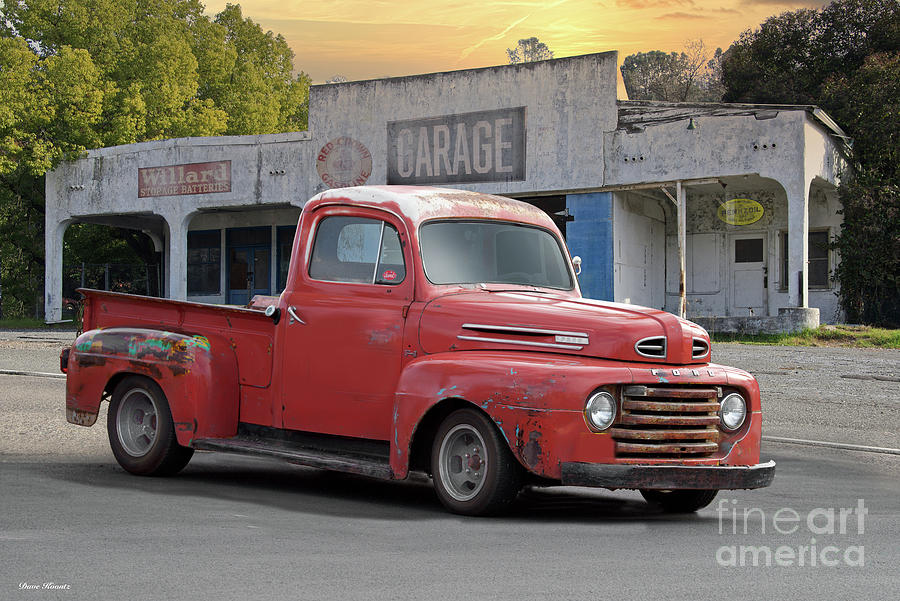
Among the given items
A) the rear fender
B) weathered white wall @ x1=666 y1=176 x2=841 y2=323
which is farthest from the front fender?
weathered white wall @ x1=666 y1=176 x2=841 y2=323

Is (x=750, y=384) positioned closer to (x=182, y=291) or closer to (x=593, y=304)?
(x=593, y=304)

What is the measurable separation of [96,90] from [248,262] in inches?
305

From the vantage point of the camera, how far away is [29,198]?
130ft

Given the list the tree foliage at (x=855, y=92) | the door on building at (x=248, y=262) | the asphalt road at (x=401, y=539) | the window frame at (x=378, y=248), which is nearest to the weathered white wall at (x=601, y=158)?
the tree foliage at (x=855, y=92)

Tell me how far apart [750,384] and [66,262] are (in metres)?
39.0

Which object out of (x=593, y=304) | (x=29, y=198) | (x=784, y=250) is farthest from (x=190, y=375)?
(x=29, y=198)

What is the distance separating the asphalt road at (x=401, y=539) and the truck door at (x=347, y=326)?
613 millimetres

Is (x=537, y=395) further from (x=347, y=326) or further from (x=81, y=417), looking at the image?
(x=81, y=417)

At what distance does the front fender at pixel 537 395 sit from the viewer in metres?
6.34

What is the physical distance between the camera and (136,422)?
28.5ft

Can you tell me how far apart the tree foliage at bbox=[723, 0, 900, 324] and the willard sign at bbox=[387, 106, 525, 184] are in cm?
869

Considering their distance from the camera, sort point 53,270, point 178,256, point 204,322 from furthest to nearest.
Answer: point 53,270
point 178,256
point 204,322

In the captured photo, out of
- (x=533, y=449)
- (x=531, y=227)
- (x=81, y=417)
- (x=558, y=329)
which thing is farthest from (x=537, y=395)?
(x=81, y=417)

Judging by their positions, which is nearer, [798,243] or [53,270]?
[798,243]
